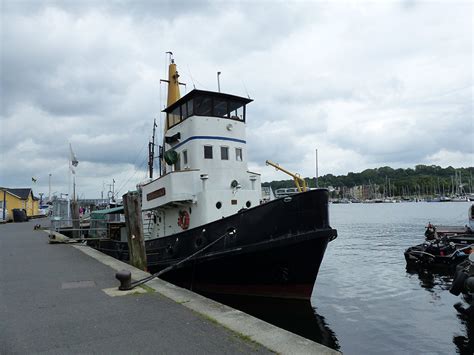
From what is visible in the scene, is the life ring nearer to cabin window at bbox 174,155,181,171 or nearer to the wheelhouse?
cabin window at bbox 174,155,181,171

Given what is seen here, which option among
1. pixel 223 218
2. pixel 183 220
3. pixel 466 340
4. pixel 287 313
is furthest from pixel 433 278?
pixel 183 220

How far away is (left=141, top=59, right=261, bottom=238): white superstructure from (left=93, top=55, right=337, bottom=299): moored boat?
32mm

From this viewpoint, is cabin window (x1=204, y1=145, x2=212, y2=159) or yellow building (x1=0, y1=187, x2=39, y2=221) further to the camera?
yellow building (x1=0, y1=187, x2=39, y2=221)

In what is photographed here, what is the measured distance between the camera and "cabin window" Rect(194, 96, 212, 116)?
12.5 metres

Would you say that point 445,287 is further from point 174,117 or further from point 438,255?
point 174,117

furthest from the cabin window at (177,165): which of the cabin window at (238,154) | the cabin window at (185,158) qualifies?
the cabin window at (238,154)

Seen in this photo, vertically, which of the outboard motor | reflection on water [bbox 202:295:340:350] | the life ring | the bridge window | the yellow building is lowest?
reflection on water [bbox 202:295:340:350]

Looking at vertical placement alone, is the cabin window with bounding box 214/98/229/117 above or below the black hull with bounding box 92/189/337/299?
above

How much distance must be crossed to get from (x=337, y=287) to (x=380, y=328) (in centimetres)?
494

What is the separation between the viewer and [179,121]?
13414 mm

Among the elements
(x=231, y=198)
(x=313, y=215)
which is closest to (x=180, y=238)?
(x=231, y=198)

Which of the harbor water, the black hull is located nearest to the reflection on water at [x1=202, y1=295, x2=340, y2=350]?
the harbor water

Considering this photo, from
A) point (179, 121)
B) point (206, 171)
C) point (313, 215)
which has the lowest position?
point (313, 215)

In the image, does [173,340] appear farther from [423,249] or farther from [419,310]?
[423,249]
